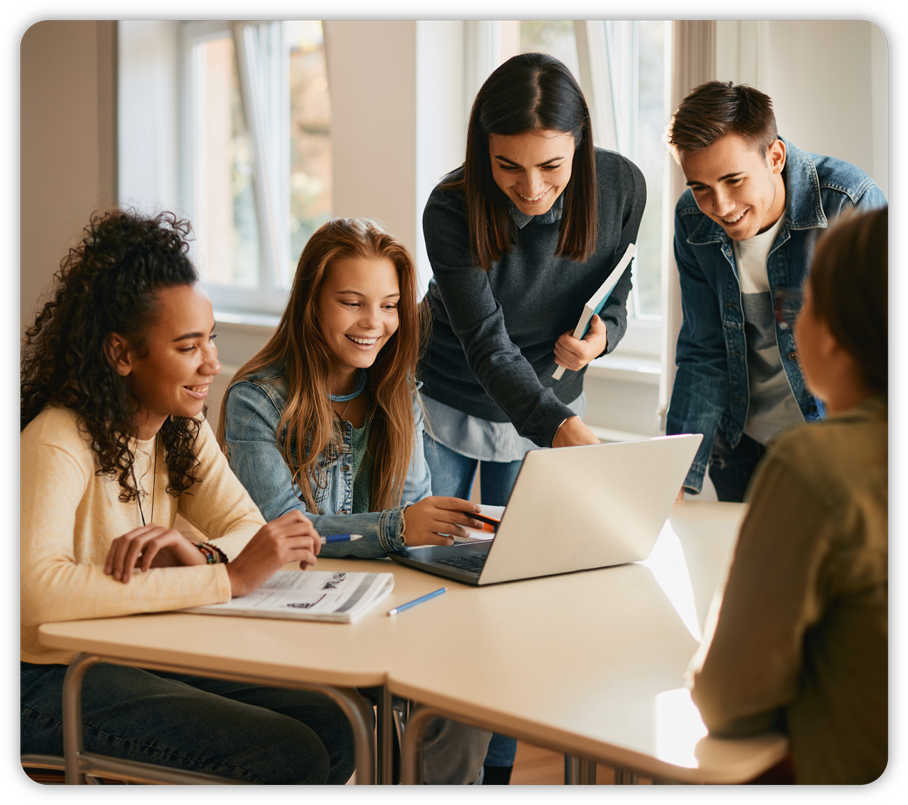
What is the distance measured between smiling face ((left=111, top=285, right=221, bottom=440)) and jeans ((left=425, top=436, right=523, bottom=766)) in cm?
74

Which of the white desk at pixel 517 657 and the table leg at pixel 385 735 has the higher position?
the white desk at pixel 517 657

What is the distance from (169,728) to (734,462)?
1170 millimetres

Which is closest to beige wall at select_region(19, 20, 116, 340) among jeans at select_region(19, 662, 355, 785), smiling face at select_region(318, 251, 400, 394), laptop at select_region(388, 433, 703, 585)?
smiling face at select_region(318, 251, 400, 394)

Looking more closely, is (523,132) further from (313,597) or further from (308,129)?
(308,129)

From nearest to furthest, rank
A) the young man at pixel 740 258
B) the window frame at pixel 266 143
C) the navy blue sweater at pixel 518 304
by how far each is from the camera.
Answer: the young man at pixel 740 258 → the navy blue sweater at pixel 518 304 → the window frame at pixel 266 143

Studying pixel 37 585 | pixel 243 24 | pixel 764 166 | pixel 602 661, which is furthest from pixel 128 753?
pixel 243 24

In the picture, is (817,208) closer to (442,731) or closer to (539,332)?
(539,332)

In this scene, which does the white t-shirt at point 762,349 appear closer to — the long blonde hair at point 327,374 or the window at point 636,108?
the long blonde hair at point 327,374

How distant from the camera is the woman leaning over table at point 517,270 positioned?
1586 mm

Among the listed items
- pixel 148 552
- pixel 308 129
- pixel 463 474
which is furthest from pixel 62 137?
pixel 148 552

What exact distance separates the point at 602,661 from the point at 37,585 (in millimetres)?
627

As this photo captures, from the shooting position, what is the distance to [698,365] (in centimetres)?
178

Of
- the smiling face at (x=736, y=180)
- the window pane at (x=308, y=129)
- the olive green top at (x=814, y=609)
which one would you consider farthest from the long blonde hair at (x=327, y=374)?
the window pane at (x=308, y=129)

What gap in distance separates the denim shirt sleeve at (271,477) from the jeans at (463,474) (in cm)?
48
